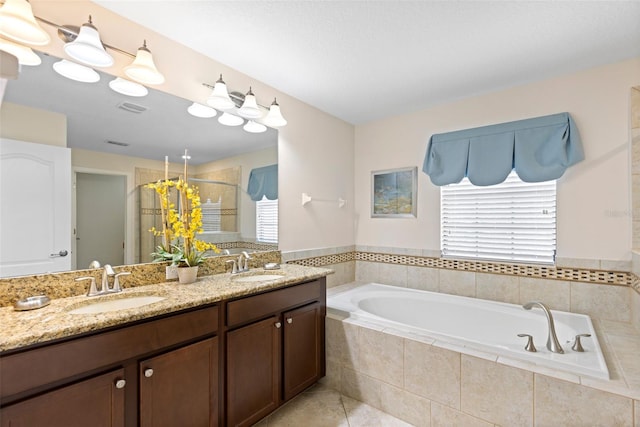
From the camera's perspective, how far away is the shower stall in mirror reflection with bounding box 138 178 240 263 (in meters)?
1.85

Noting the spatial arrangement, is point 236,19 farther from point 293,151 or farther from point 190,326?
point 190,326

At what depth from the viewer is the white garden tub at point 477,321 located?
1641 millimetres

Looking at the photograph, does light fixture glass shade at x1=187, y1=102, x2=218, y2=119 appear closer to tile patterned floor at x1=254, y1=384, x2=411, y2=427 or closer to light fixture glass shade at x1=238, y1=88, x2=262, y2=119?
light fixture glass shade at x1=238, y1=88, x2=262, y2=119

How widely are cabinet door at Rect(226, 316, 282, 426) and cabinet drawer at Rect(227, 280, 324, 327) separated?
0.06 m

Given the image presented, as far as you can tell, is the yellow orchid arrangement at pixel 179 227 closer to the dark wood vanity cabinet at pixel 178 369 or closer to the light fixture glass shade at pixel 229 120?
the dark wood vanity cabinet at pixel 178 369

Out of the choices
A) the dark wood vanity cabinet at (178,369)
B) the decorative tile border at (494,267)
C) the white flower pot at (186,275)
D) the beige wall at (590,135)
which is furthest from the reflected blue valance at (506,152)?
the white flower pot at (186,275)

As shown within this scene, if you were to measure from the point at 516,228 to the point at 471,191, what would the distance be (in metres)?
0.50

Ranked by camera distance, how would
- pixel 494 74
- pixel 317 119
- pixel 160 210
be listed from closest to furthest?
pixel 160 210, pixel 494 74, pixel 317 119

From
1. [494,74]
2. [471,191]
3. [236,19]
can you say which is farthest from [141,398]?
[494,74]

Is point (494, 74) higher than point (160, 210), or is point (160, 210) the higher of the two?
point (494, 74)

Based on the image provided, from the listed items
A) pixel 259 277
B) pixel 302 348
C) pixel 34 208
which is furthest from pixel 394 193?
pixel 34 208

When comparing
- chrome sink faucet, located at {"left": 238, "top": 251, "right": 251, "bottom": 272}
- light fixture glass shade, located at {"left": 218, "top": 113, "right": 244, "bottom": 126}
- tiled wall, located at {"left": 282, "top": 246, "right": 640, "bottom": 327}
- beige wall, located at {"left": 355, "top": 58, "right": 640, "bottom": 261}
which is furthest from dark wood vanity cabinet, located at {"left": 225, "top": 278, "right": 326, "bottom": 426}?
beige wall, located at {"left": 355, "top": 58, "right": 640, "bottom": 261}

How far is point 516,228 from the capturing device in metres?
2.64

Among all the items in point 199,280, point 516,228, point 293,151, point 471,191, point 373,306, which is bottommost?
point 373,306
